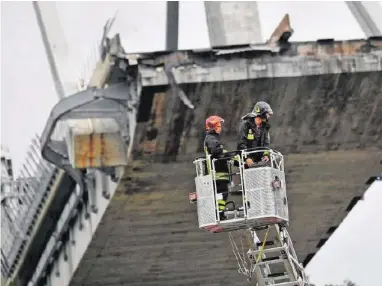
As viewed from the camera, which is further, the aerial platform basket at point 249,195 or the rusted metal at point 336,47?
the rusted metal at point 336,47

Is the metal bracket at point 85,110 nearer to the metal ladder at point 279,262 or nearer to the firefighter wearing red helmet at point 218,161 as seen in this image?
the firefighter wearing red helmet at point 218,161

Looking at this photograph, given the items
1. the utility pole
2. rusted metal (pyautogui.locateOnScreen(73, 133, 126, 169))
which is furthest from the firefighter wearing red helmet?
rusted metal (pyautogui.locateOnScreen(73, 133, 126, 169))

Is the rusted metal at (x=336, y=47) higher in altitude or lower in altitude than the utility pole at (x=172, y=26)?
lower

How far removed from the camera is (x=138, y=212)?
3159 cm

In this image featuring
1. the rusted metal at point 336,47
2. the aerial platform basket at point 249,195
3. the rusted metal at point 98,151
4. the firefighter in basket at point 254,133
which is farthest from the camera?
the rusted metal at point 98,151

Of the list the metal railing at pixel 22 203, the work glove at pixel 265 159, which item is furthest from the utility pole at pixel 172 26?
the work glove at pixel 265 159

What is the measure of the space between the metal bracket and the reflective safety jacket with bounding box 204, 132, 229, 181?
10.8 metres

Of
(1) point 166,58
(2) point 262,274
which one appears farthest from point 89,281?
(2) point 262,274

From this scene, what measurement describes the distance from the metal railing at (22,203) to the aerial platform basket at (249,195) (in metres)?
18.6

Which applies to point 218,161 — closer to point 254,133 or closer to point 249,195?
point 254,133

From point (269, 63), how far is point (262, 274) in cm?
1093

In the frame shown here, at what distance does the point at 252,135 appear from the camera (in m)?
16.2

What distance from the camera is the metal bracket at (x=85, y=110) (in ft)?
89.0

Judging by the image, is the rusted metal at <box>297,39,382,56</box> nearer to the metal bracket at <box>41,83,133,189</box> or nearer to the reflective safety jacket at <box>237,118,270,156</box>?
the metal bracket at <box>41,83,133,189</box>
